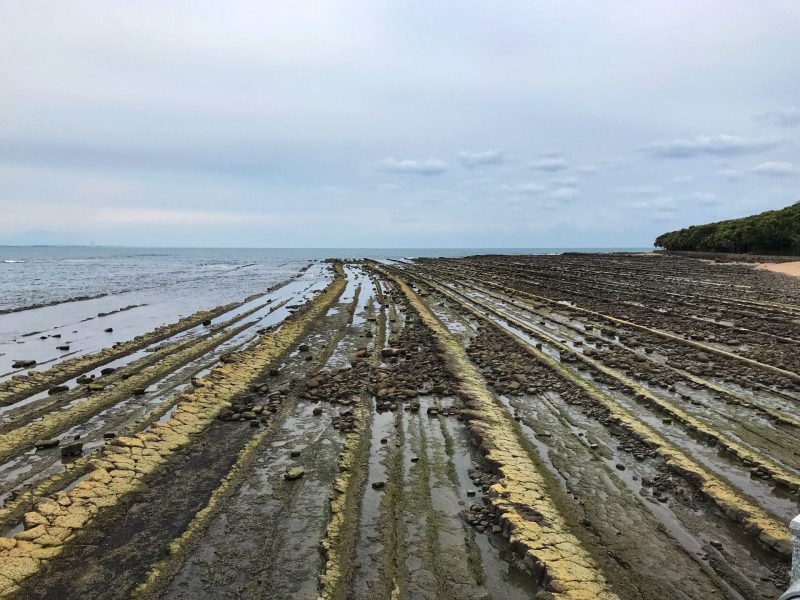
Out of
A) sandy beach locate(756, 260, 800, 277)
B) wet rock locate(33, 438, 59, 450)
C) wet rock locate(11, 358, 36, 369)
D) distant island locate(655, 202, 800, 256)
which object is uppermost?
distant island locate(655, 202, 800, 256)

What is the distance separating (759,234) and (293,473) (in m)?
84.9

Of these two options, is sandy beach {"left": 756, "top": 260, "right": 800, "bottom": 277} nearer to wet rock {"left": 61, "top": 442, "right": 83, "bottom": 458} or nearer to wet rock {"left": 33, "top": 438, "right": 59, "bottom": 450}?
wet rock {"left": 61, "top": 442, "right": 83, "bottom": 458}

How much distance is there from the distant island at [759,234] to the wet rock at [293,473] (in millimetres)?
79564

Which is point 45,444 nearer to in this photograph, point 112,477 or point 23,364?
point 112,477

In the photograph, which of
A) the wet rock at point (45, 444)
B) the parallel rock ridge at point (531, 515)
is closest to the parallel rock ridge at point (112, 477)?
the wet rock at point (45, 444)

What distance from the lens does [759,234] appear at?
233ft

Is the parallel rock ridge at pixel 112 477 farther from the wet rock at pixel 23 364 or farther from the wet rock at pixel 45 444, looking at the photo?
the wet rock at pixel 23 364

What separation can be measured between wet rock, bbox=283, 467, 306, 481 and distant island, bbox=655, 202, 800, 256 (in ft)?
261

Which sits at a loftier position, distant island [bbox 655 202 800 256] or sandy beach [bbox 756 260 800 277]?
distant island [bbox 655 202 800 256]

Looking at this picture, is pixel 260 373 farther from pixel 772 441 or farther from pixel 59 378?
pixel 772 441

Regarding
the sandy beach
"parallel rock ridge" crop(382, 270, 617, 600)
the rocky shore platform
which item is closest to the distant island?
the sandy beach

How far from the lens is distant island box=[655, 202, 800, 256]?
66.9m

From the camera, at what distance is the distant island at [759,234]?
66.9 m

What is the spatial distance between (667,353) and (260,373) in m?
12.3
